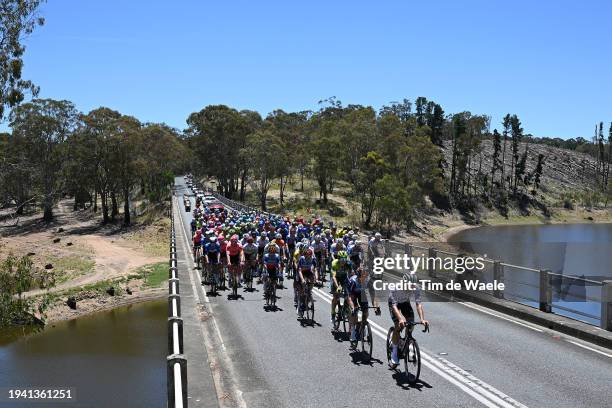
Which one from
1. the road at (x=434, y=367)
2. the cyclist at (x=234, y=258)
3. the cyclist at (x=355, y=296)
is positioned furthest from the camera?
the cyclist at (x=234, y=258)

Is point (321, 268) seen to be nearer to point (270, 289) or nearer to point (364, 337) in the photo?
point (270, 289)

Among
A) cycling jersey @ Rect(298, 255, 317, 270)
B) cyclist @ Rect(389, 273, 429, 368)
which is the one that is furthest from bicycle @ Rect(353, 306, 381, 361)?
cycling jersey @ Rect(298, 255, 317, 270)

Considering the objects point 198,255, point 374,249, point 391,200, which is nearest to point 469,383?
point 374,249

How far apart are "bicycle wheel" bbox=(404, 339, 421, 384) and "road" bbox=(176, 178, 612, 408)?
0.47 ft

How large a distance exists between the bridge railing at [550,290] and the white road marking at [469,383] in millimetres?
4011

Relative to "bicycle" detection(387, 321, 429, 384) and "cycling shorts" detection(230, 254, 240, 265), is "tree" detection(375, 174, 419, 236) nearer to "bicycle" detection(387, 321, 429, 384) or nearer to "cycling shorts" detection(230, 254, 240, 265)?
"cycling shorts" detection(230, 254, 240, 265)

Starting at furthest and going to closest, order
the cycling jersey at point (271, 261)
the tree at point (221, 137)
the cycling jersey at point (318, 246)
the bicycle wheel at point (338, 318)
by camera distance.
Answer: the tree at point (221, 137) < the cycling jersey at point (318, 246) < the cycling jersey at point (271, 261) < the bicycle wheel at point (338, 318)

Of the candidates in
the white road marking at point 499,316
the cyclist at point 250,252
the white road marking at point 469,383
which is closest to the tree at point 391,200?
the cyclist at point 250,252

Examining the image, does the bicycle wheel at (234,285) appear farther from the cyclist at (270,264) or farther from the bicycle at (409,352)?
the bicycle at (409,352)

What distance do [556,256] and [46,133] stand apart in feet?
197

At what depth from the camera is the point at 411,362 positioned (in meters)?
9.51

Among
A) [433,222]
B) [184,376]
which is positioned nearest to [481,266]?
[184,376]

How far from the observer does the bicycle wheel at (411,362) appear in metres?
9.21

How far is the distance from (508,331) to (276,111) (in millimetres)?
109580
